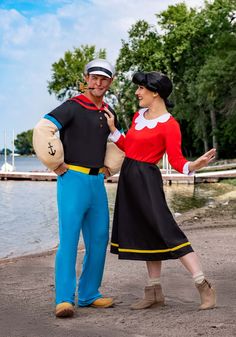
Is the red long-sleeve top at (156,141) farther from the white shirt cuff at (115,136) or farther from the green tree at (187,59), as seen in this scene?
the green tree at (187,59)

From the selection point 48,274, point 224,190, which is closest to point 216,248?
point 48,274

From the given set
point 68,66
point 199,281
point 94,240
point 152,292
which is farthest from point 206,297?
point 68,66

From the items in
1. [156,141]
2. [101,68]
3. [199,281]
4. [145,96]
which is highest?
[101,68]

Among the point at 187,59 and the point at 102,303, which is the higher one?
the point at 187,59

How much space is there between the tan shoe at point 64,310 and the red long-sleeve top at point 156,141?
125cm

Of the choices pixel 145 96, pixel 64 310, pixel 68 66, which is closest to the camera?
pixel 64 310

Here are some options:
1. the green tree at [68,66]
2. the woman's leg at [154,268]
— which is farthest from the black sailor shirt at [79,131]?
the green tree at [68,66]

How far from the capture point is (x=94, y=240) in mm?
5156

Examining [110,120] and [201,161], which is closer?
[201,161]

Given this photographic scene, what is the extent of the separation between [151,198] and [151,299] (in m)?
0.83

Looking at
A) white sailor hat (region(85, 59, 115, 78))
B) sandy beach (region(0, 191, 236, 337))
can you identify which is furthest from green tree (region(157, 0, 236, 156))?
white sailor hat (region(85, 59, 115, 78))

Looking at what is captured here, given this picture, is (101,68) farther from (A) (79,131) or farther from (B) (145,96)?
(A) (79,131)

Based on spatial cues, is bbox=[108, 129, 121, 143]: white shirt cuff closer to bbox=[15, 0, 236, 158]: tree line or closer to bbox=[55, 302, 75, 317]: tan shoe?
bbox=[55, 302, 75, 317]: tan shoe

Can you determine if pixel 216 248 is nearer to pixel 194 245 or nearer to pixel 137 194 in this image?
pixel 194 245
